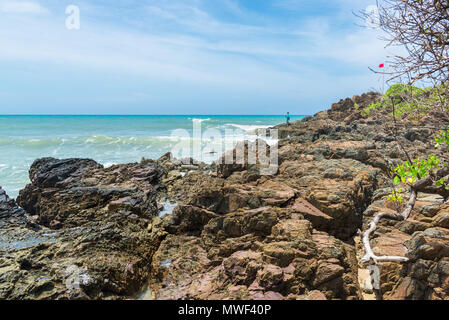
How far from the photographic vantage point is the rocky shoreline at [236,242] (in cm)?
360

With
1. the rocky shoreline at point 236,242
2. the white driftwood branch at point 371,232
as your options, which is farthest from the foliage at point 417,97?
the white driftwood branch at point 371,232

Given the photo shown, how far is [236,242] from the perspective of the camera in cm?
449

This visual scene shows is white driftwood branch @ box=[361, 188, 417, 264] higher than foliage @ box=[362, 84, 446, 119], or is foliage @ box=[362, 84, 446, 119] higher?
foliage @ box=[362, 84, 446, 119]

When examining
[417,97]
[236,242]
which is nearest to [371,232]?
[236,242]

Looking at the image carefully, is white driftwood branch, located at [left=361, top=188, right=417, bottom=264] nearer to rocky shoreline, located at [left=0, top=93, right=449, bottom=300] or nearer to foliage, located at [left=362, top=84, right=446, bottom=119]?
rocky shoreline, located at [left=0, top=93, right=449, bottom=300]

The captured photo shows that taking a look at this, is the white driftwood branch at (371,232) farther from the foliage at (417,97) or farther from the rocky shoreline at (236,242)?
the foliage at (417,97)

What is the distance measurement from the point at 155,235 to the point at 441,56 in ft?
17.5

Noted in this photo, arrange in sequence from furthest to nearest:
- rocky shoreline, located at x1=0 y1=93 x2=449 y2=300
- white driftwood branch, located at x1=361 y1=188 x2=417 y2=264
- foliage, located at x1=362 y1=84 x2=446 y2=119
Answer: foliage, located at x1=362 y1=84 x2=446 y2=119 → rocky shoreline, located at x1=0 y1=93 x2=449 y2=300 → white driftwood branch, located at x1=361 y1=188 x2=417 y2=264

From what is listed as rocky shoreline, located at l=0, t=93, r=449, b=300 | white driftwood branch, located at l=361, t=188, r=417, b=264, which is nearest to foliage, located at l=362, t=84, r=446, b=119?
rocky shoreline, located at l=0, t=93, r=449, b=300

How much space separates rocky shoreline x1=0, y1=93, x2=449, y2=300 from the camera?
11.8 ft

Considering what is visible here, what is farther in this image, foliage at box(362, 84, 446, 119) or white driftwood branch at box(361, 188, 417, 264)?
foliage at box(362, 84, 446, 119)

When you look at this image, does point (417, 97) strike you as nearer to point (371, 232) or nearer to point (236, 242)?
point (371, 232)
